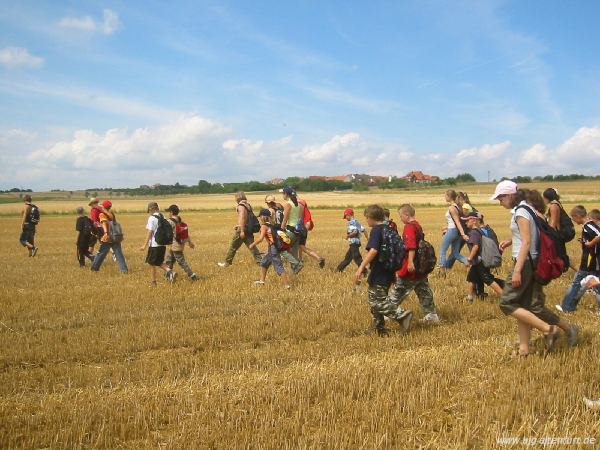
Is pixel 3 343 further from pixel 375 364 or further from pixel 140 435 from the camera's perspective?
pixel 375 364

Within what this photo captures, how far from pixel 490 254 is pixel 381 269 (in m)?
2.47

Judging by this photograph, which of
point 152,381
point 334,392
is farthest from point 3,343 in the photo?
point 334,392

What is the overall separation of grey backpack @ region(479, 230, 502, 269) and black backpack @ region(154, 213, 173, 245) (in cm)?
606

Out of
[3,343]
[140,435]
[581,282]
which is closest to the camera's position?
[140,435]

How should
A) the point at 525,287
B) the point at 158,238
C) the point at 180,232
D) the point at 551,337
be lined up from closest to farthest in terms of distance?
the point at 525,287 < the point at 551,337 < the point at 158,238 < the point at 180,232

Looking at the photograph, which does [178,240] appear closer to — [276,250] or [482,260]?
[276,250]

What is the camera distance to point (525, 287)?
5078 millimetres

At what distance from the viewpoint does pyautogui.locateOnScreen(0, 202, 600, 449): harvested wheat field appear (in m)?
3.71

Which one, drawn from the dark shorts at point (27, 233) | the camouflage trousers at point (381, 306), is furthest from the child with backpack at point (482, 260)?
the dark shorts at point (27, 233)

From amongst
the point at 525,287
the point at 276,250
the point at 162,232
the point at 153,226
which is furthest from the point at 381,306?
the point at 153,226

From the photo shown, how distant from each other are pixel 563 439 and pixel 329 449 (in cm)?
166

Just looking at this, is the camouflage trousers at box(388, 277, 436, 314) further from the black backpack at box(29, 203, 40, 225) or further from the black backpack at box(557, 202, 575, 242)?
the black backpack at box(29, 203, 40, 225)

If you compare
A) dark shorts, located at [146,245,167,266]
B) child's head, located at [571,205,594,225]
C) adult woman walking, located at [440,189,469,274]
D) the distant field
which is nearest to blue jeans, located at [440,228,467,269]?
adult woman walking, located at [440,189,469,274]

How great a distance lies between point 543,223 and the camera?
5.04m
